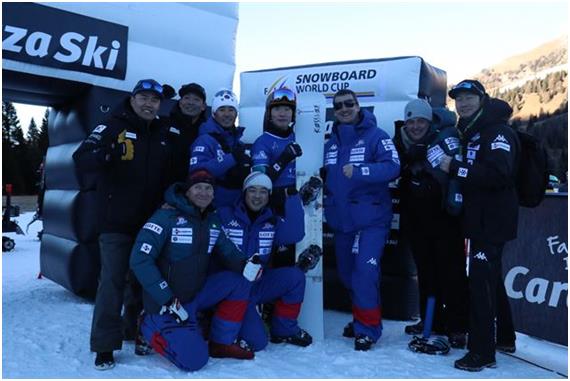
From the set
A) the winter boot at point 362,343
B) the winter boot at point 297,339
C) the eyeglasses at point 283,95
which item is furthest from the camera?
the eyeglasses at point 283,95

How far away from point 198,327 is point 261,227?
750 mm

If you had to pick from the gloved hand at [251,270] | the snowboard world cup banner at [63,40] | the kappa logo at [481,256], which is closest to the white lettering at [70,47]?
the snowboard world cup banner at [63,40]

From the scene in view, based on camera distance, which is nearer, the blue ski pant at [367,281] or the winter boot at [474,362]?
the winter boot at [474,362]

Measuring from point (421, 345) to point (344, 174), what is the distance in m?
1.22

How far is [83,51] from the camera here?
3.98 meters

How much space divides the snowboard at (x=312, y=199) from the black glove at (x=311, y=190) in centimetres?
1

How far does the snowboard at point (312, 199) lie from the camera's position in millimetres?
3557

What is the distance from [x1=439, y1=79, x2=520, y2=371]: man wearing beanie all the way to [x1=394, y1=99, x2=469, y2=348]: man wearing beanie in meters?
0.23

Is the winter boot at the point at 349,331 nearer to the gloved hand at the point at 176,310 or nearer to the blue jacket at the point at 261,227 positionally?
the blue jacket at the point at 261,227

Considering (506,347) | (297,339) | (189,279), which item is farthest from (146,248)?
(506,347)

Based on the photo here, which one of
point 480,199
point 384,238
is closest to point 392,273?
point 384,238

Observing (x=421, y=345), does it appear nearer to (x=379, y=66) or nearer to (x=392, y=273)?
(x=392, y=273)

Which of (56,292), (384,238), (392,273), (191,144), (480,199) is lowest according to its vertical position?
(56,292)

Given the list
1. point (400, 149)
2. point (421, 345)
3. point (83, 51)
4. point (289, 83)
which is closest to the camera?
point (421, 345)
